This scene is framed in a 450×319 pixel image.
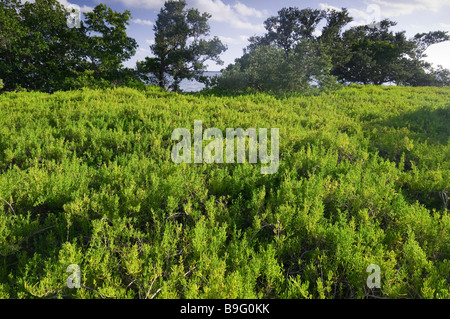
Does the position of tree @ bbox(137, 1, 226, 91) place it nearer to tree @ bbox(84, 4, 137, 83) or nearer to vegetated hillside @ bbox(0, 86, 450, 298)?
tree @ bbox(84, 4, 137, 83)

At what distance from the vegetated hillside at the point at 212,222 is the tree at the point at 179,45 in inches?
624

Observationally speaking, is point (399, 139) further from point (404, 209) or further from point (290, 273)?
point (290, 273)

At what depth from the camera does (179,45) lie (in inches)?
827

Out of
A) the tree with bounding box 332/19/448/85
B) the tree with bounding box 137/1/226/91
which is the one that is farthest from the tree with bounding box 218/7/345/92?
the tree with bounding box 332/19/448/85

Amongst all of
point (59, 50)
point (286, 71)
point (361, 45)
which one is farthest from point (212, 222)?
point (361, 45)

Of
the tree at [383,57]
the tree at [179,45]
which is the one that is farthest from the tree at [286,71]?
the tree at [383,57]

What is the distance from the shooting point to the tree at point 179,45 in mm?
20297

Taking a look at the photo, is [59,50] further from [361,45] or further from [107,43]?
[361,45]

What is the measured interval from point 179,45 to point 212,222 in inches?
815

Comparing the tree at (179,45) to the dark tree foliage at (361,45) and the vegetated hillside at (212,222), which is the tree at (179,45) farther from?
the vegetated hillside at (212,222)

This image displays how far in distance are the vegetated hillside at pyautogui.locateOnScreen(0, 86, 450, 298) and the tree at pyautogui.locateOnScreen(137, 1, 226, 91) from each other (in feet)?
52.0

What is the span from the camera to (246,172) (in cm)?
471

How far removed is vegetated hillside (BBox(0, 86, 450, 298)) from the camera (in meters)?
2.61

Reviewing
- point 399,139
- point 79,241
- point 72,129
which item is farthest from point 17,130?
point 399,139
